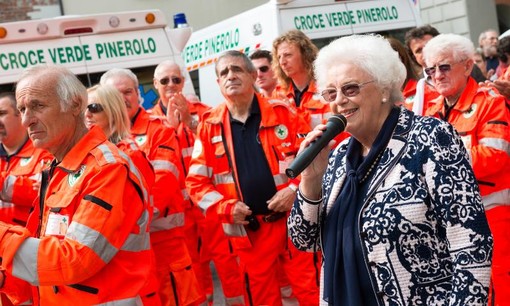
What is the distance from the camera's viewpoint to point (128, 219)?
13.9ft

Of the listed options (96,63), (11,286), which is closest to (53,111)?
(11,286)

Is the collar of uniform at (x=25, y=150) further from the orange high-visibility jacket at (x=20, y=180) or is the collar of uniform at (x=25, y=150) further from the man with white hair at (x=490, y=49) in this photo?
the man with white hair at (x=490, y=49)

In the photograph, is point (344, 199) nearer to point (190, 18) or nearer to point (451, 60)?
point (451, 60)

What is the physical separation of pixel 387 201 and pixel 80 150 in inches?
60.6

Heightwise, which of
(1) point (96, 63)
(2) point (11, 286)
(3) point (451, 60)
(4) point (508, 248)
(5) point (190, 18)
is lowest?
(4) point (508, 248)

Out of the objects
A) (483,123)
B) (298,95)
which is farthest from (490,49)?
(483,123)

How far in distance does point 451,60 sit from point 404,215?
9.89ft

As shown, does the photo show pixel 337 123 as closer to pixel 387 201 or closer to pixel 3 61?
pixel 387 201

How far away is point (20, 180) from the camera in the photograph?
680cm

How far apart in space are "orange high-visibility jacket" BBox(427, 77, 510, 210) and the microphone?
2.67 m

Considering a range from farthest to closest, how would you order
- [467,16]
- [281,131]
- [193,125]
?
1. [467,16]
2. [193,125]
3. [281,131]

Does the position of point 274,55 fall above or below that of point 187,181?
above

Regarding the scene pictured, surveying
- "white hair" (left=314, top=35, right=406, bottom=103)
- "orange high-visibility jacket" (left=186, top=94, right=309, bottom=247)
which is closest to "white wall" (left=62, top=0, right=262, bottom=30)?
"orange high-visibility jacket" (left=186, top=94, right=309, bottom=247)

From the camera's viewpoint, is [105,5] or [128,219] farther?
[105,5]
